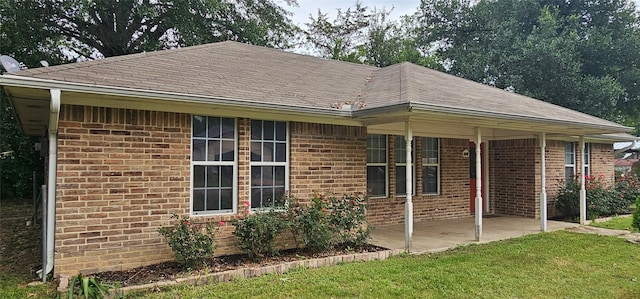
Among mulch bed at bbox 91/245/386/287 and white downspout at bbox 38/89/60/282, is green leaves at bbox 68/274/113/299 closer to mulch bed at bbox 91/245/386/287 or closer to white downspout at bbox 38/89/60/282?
mulch bed at bbox 91/245/386/287

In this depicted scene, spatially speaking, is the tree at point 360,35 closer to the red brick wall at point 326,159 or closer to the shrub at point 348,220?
the red brick wall at point 326,159

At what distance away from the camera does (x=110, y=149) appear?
5.73 metres

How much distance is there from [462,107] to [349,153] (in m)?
2.22

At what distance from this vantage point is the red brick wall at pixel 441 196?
33.2 feet

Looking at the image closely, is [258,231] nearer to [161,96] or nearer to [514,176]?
[161,96]

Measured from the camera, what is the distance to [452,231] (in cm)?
937

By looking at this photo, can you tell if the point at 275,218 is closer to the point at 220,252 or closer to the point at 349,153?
the point at 220,252

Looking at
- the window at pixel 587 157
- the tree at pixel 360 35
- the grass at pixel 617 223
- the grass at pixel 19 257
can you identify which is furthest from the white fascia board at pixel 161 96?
the tree at pixel 360 35

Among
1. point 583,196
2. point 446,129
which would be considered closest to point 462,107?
point 446,129

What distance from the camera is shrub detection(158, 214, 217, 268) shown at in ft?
18.6

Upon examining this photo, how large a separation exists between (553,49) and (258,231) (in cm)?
1896

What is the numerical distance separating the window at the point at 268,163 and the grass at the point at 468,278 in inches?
67.4

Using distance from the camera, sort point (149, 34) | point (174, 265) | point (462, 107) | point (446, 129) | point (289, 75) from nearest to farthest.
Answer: point (174, 265)
point (462, 107)
point (289, 75)
point (446, 129)
point (149, 34)

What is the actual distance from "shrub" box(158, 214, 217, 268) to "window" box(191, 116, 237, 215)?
581mm
